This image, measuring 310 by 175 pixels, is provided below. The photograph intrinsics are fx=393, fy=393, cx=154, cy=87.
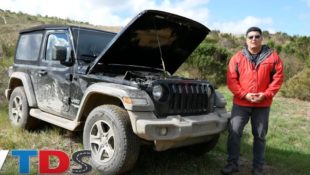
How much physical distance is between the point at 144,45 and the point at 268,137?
3.21 metres

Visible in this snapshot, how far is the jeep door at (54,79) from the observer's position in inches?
217

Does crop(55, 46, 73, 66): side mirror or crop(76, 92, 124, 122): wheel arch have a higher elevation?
crop(55, 46, 73, 66): side mirror

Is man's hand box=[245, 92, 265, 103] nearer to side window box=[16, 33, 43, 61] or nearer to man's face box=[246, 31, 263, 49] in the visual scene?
man's face box=[246, 31, 263, 49]

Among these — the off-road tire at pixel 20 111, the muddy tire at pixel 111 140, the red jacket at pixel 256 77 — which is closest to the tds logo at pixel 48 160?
the muddy tire at pixel 111 140

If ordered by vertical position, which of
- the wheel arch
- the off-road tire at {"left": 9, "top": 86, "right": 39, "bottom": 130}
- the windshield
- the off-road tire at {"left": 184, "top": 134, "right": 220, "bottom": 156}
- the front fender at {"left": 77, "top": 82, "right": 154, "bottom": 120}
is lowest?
the off-road tire at {"left": 184, "top": 134, "right": 220, "bottom": 156}

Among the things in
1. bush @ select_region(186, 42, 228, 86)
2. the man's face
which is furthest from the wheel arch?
bush @ select_region(186, 42, 228, 86)

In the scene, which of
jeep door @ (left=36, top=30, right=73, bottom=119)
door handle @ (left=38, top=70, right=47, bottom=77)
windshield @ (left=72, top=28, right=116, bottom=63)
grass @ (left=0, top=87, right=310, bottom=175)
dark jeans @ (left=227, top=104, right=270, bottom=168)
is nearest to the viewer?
dark jeans @ (left=227, top=104, right=270, bottom=168)

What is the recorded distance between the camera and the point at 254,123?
502 centimetres

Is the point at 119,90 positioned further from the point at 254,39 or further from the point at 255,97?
the point at 254,39

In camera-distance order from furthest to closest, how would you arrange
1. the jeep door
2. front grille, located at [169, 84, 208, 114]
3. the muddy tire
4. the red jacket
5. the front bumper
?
the jeep door < the red jacket < front grille, located at [169, 84, 208, 114] < the muddy tire < the front bumper

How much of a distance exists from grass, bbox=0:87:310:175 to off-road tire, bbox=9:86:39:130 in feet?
0.40

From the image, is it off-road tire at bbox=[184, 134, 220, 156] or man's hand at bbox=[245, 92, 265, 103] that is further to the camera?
off-road tire at bbox=[184, 134, 220, 156]

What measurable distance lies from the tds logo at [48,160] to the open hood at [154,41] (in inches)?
46.4

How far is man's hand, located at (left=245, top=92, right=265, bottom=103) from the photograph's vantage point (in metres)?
4.76
